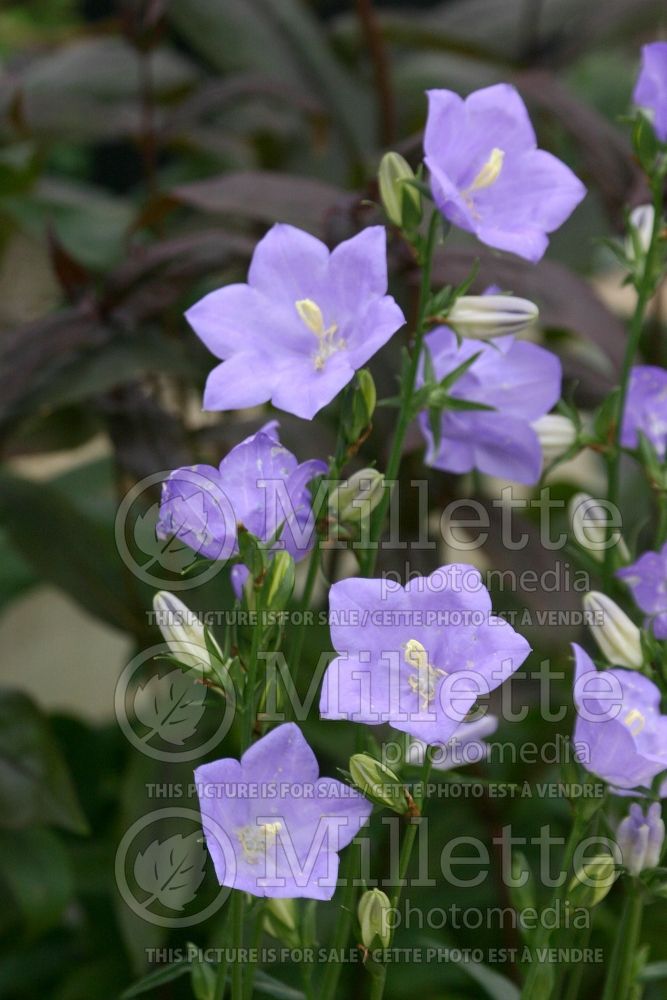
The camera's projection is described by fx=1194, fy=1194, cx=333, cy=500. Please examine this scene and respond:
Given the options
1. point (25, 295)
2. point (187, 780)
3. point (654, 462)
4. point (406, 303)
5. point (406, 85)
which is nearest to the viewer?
point (654, 462)

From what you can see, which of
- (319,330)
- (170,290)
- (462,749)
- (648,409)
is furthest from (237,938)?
(170,290)

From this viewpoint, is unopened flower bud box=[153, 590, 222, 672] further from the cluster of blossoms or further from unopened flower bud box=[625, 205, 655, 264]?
unopened flower bud box=[625, 205, 655, 264]

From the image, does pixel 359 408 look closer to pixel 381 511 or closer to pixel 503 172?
pixel 381 511

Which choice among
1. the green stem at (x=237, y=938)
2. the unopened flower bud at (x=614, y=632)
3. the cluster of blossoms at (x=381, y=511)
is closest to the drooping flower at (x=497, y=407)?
the cluster of blossoms at (x=381, y=511)

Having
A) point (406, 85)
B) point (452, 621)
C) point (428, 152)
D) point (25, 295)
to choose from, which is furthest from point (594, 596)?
point (25, 295)

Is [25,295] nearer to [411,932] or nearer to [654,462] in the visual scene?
[411,932]

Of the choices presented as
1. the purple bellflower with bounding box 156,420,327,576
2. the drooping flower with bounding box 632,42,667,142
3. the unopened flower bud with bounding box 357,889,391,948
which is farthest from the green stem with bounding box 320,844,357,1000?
the drooping flower with bounding box 632,42,667,142

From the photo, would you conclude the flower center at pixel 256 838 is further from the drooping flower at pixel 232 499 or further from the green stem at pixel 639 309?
the green stem at pixel 639 309
